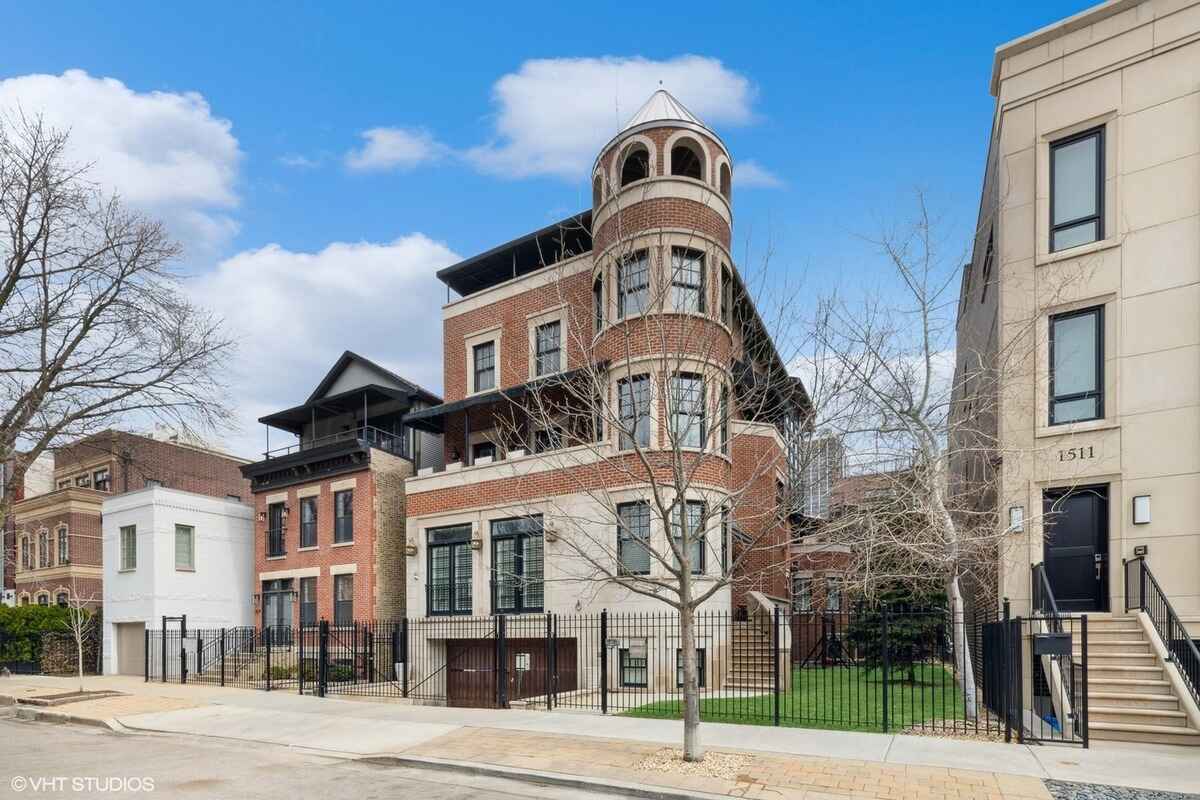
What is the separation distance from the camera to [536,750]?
1129 centimetres

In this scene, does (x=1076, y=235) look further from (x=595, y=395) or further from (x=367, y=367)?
(x=367, y=367)

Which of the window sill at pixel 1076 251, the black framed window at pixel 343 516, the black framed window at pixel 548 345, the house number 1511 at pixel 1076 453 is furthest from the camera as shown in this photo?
the black framed window at pixel 343 516

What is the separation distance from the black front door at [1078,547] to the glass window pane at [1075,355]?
191 centimetres

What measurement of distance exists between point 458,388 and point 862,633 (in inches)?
559

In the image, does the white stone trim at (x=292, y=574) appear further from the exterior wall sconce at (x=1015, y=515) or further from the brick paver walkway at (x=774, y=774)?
the exterior wall sconce at (x=1015, y=515)

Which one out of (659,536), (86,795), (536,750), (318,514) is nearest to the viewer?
(86,795)

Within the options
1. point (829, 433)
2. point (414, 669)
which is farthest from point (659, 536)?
point (414, 669)

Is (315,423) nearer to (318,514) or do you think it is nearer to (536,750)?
(318,514)

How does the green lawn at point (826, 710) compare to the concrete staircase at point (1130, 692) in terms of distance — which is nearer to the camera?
the concrete staircase at point (1130, 692)

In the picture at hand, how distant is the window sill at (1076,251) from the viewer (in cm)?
1507

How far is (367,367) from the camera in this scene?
31.3 meters

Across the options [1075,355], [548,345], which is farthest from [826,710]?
[548,345]

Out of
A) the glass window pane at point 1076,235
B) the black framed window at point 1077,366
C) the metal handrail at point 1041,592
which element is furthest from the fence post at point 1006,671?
the glass window pane at point 1076,235

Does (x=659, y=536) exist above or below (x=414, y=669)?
above
